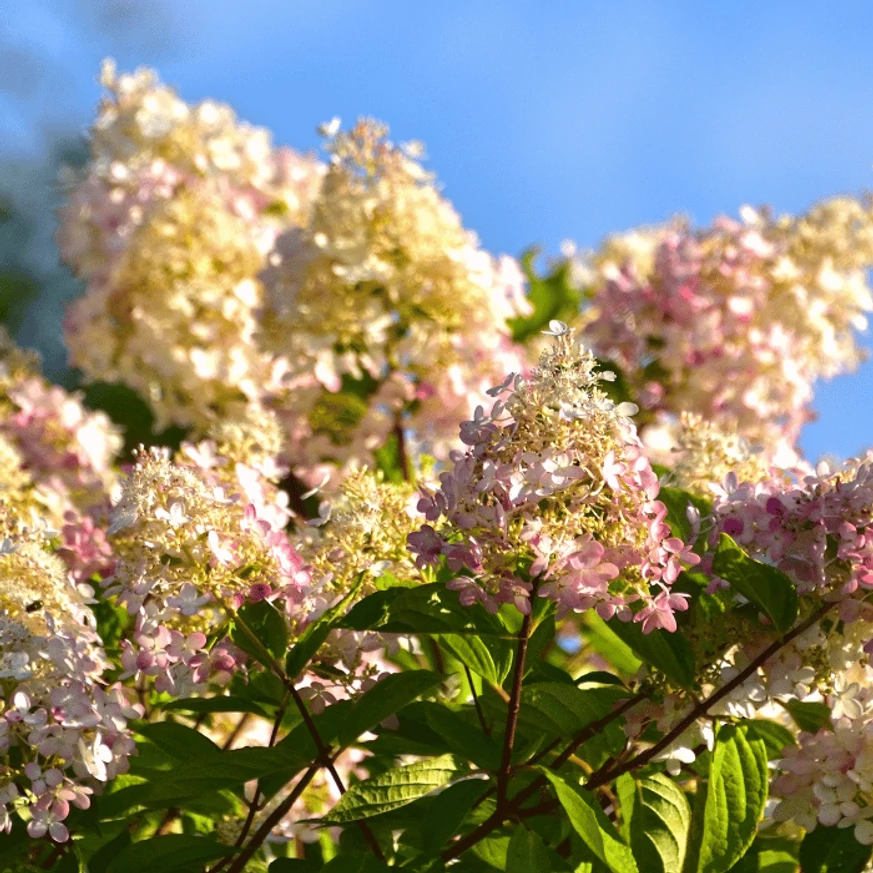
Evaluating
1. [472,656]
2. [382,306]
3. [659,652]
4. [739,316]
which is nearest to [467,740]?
[472,656]

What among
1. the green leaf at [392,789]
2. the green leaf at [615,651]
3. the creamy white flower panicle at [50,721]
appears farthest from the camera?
the green leaf at [615,651]

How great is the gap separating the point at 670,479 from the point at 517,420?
1.69 feet

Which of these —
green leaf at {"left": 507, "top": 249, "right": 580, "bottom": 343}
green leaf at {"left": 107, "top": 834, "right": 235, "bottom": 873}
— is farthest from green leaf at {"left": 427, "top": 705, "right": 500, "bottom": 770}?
green leaf at {"left": 507, "top": 249, "right": 580, "bottom": 343}

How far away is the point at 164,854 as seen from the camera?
1248 millimetres

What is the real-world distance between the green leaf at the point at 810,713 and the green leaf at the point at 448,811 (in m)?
0.35

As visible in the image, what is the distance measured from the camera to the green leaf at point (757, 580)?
1.14 m

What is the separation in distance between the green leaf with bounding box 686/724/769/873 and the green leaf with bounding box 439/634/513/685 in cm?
19

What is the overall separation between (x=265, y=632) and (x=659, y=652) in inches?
13.6

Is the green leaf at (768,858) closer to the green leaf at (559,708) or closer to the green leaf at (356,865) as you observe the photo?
the green leaf at (559,708)

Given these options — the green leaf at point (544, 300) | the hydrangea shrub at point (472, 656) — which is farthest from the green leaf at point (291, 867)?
the green leaf at point (544, 300)

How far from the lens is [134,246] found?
2693mm

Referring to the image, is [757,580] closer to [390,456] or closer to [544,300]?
[390,456]

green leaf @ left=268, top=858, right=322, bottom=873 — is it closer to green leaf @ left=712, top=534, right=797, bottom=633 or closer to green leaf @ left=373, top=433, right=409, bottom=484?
green leaf @ left=712, top=534, right=797, bottom=633

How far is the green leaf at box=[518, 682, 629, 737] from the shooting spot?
1.18m
